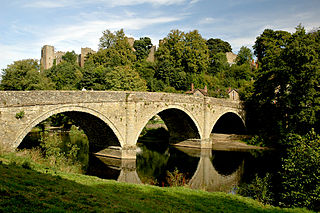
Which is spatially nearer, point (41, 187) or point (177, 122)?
point (41, 187)

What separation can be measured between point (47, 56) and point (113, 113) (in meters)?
59.6

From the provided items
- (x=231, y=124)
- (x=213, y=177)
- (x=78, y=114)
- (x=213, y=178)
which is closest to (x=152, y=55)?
(x=231, y=124)

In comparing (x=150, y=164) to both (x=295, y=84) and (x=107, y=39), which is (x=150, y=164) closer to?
(x=295, y=84)

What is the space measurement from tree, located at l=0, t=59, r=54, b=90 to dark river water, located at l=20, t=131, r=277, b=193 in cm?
1249

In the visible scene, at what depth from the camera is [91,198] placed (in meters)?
7.62

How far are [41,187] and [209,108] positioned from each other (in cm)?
2542

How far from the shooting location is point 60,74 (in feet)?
168

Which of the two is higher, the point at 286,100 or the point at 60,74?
the point at 60,74

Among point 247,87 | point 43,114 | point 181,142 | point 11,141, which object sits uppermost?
point 247,87

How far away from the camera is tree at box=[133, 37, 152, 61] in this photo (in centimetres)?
6393

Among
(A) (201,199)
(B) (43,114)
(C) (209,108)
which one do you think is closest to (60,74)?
(C) (209,108)

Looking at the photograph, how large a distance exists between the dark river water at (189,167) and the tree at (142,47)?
37761 millimetres

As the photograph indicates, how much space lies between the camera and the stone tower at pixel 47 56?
236ft

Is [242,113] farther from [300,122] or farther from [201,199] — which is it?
[201,199]
